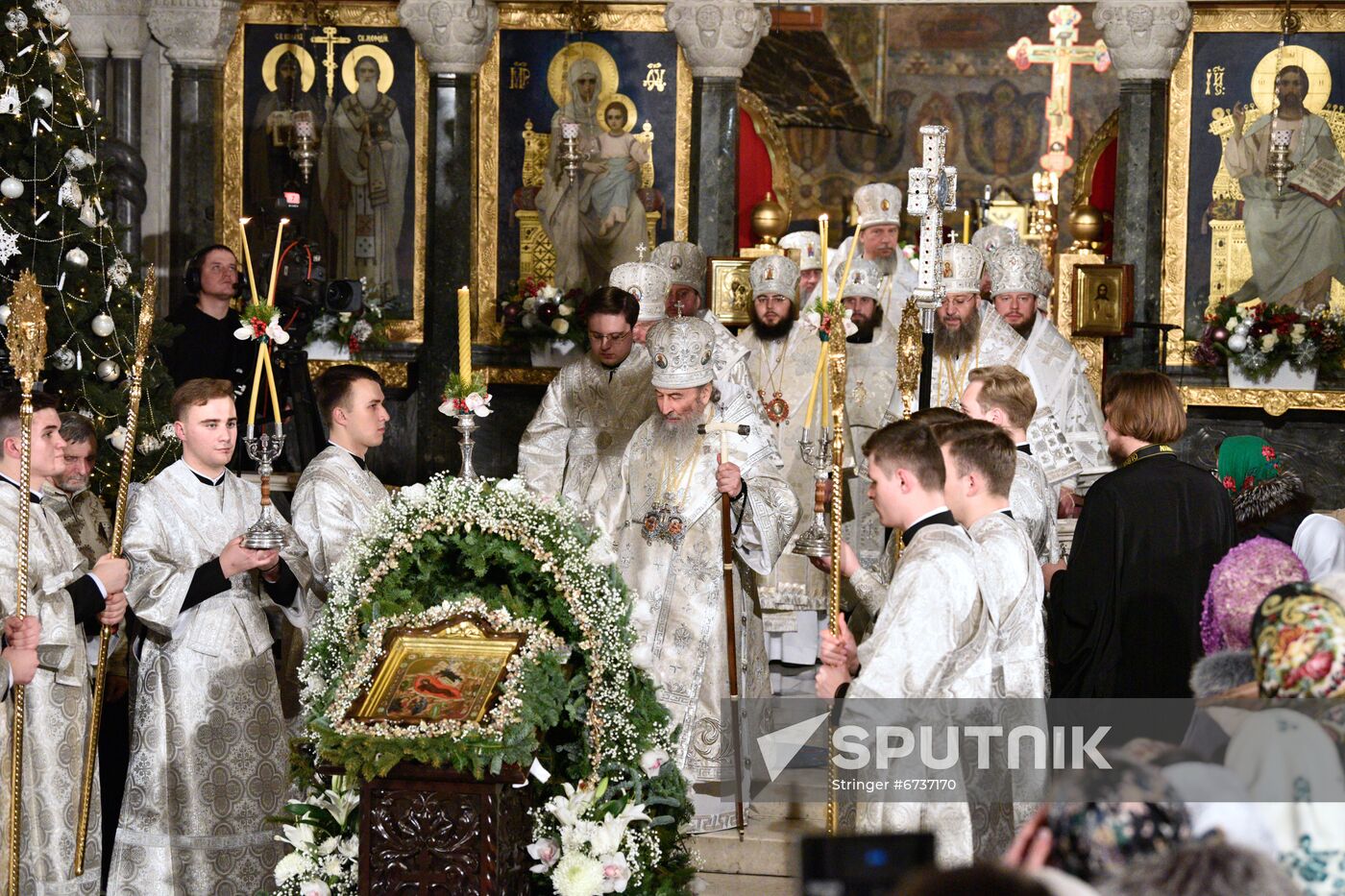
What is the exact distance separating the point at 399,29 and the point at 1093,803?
995cm

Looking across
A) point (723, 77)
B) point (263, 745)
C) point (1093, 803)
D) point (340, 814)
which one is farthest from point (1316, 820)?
point (723, 77)

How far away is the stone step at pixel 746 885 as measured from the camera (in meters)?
6.20

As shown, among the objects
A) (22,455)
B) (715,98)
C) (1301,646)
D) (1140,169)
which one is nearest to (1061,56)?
Answer: (1140,169)

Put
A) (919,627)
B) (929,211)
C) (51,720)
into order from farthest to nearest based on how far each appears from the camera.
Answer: (929,211) → (51,720) → (919,627)

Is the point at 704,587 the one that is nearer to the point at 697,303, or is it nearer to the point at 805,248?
the point at 697,303

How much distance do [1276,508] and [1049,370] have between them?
2983mm

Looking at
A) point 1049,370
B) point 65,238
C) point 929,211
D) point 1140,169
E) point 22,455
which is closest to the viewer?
point 22,455

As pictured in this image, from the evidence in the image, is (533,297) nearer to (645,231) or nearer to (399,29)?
(645,231)


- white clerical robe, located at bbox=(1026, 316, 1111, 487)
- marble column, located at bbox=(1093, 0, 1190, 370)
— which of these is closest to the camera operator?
white clerical robe, located at bbox=(1026, 316, 1111, 487)

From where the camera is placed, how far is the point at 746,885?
6.30 metres

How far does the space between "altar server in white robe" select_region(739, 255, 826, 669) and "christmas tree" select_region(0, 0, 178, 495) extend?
3139 millimetres

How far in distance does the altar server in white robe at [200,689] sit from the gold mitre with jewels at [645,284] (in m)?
2.88

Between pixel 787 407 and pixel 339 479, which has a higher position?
pixel 787 407

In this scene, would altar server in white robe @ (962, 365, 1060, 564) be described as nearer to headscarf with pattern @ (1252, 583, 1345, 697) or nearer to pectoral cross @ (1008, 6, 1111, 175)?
headscarf with pattern @ (1252, 583, 1345, 697)
